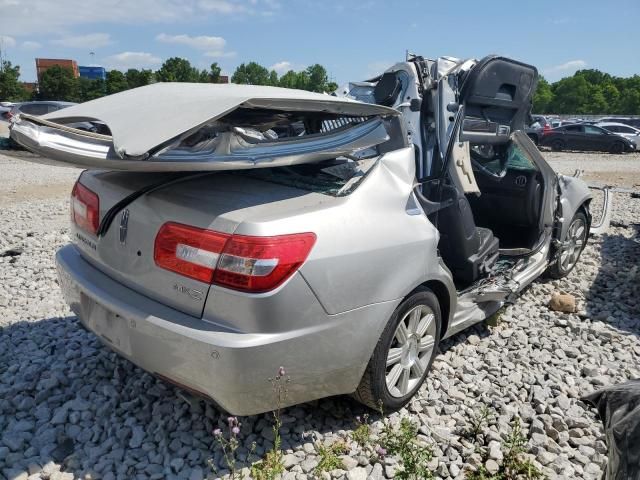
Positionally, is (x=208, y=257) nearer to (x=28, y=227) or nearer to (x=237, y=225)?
(x=237, y=225)

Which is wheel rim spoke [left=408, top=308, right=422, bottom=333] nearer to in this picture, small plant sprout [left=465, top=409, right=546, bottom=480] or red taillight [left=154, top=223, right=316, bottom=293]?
small plant sprout [left=465, top=409, right=546, bottom=480]


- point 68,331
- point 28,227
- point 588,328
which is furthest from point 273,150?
point 28,227

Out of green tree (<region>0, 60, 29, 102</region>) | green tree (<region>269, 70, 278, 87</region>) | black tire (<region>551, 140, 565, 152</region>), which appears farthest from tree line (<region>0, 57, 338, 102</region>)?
black tire (<region>551, 140, 565, 152</region>)

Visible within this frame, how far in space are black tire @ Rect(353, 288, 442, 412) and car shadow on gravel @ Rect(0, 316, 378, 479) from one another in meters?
0.22

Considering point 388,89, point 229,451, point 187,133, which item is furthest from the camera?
point 388,89

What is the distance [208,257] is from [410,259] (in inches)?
42.6

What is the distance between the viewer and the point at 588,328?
410 cm

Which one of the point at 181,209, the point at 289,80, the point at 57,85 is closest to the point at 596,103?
the point at 289,80

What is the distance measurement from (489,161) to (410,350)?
8.38ft

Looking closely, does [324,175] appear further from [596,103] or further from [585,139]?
[596,103]

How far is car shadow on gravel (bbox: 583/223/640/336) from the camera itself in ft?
14.4

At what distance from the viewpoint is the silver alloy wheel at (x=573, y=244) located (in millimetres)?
5091

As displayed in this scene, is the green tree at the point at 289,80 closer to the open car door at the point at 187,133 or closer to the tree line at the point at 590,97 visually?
the tree line at the point at 590,97

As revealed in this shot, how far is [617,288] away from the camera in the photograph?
16.5ft
